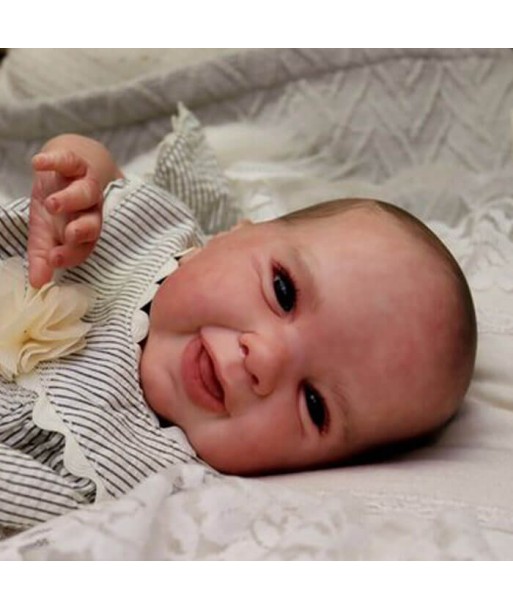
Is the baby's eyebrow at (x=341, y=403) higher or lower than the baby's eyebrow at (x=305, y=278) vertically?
lower

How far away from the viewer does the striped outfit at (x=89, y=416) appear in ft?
3.01

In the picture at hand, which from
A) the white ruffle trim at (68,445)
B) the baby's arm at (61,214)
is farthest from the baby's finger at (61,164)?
the white ruffle trim at (68,445)

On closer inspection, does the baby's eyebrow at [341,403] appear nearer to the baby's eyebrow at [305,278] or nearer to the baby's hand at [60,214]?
the baby's eyebrow at [305,278]

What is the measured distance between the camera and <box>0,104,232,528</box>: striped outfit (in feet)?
3.01

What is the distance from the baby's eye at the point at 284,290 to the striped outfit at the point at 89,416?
0.17 m

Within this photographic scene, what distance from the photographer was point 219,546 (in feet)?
2.55

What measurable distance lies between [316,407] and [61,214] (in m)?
0.36

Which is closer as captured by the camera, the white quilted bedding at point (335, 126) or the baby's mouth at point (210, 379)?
the baby's mouth at point (210, 379)
